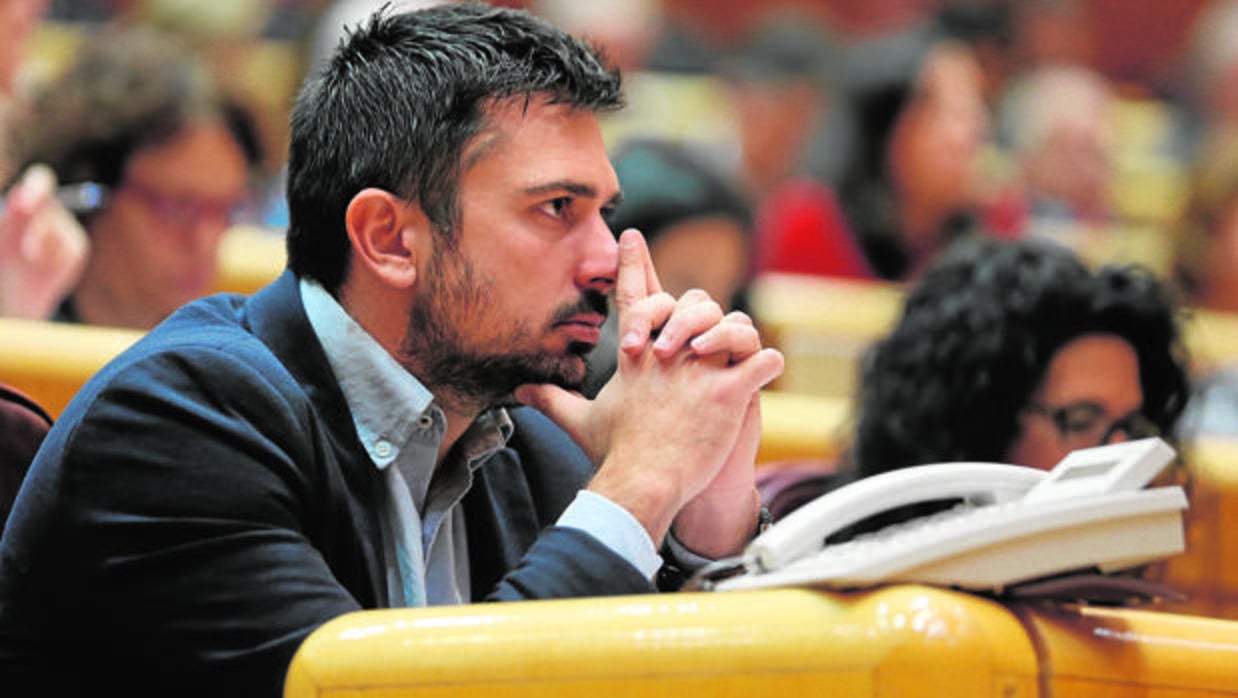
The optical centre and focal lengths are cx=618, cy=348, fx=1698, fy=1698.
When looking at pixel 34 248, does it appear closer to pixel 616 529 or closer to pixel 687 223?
pixel 687 223

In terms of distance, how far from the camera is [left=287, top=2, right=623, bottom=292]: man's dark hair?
148 centimetres

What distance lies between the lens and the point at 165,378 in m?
1.33

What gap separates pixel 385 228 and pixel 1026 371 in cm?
107

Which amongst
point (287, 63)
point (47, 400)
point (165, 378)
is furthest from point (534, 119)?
point (287, 63)

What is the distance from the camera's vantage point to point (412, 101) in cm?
149

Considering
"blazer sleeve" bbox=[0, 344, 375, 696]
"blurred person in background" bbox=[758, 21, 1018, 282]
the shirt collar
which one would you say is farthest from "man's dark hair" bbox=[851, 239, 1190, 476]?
"blurred person in background" bbox=[758, 21, 1018, 282]

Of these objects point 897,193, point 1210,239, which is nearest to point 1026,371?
point 897,193

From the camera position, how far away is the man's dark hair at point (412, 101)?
4.86 ft

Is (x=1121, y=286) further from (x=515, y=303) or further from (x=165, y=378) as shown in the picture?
(x=165, y=378)

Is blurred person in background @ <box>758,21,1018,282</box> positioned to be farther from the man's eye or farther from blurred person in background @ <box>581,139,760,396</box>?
the man's eye

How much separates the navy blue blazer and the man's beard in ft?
0.32

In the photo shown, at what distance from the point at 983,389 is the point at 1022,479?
3.20ft

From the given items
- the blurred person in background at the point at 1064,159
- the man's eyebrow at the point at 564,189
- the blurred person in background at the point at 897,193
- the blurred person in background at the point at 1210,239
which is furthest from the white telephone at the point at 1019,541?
the blurred person in background at the point at 1064,159

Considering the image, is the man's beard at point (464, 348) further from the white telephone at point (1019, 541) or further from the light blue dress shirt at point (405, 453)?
the white telephone at point (1019, 541)
